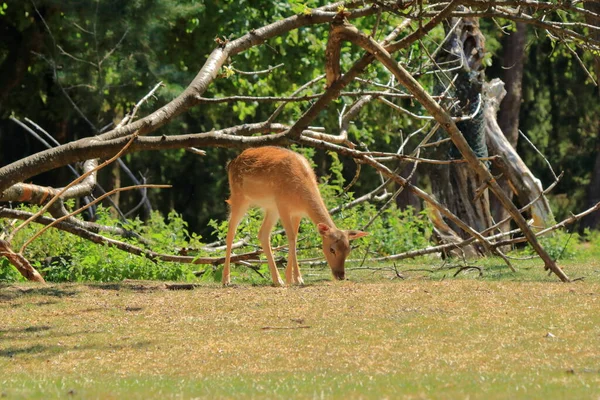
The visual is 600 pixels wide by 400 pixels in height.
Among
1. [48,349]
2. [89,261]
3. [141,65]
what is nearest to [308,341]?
[48,349]

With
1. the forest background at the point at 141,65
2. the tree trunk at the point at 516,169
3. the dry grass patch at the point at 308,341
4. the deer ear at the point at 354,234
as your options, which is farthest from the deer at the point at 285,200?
the tree trunk at the point at 516,169

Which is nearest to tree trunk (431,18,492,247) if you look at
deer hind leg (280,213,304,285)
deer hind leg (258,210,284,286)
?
deer hind leg (258,210,284,286)

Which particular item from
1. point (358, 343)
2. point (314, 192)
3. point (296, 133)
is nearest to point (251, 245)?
point (314, 192)

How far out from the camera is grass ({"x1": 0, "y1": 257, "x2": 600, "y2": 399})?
690 cm

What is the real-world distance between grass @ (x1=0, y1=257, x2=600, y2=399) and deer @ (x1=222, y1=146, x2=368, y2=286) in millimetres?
600

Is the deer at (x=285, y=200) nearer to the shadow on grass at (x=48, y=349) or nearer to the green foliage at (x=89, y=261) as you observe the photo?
the green foliage at (x=89, y=261)

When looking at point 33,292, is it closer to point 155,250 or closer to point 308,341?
point 155,250

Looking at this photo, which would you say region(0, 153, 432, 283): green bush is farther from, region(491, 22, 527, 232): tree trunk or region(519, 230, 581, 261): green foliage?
region(491, 22, 527, 232): tree trunk

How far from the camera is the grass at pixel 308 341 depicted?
690cm

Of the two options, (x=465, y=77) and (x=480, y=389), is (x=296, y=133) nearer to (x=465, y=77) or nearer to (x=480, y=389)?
(x=480, y=389)

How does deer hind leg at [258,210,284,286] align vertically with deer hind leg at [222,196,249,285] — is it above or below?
below

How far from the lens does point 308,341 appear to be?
348 inches

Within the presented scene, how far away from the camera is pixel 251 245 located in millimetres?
15109

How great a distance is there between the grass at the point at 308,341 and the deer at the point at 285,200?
60 cm
